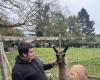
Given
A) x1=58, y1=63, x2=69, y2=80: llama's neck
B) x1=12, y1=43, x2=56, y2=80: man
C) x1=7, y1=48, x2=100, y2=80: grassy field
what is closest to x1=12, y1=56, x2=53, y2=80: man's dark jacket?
x1=12, y1=43, x2=56, y2=80: man

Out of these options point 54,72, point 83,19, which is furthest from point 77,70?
point 83,19

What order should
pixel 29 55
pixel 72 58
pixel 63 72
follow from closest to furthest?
pixel 29 55
pixel 63 72
pixel 72 58

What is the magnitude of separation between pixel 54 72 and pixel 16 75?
747 centimetres

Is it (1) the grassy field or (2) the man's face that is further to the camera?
(1) the grassy field

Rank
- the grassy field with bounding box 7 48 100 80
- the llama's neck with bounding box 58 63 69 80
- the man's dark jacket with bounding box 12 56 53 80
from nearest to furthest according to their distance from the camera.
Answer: the man's dark jacket with bounding box 12 56 53 80, the llama's neck with bounding box 58 63 69 80, the grassy field with bounding box 7 48 100 80

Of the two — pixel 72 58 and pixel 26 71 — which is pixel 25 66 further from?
pixel 72 58

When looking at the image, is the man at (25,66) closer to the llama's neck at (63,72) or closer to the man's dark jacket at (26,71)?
the man's dark jacket at (26,71)

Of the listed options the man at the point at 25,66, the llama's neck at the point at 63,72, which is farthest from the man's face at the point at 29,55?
the llama's neck at the point at 63,72

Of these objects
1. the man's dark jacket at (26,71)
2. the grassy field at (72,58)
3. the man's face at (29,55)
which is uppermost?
the man's face at (29,55)

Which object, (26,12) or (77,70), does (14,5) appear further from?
(77,70)

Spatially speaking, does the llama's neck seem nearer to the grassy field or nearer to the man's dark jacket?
the man's dark jacket

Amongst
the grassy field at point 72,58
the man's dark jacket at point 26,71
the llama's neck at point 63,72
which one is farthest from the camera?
the grassy field at point 72,58

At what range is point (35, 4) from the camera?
52.9 feet

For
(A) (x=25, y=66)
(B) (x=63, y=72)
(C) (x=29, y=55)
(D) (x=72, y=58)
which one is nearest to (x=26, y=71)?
(A) (x=25, y=66)
